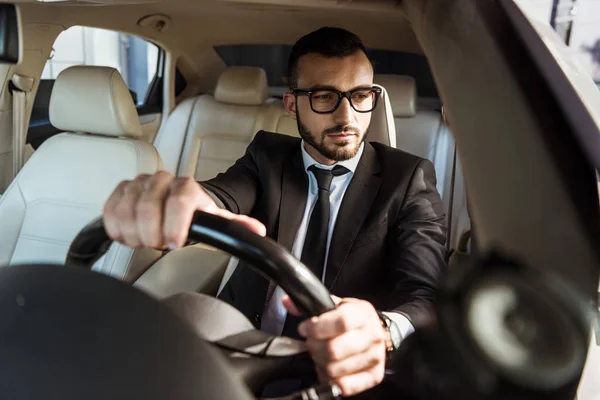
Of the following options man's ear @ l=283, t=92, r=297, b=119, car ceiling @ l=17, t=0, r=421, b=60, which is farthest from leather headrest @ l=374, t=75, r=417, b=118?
man's ear @ l=283, t=92, r=297, b=119

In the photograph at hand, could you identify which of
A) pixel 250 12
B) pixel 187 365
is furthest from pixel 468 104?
pixel 250 12

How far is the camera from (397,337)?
0.70 metres

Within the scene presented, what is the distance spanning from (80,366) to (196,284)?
106cm

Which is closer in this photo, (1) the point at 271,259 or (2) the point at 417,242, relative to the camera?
(1) the point at 271,259

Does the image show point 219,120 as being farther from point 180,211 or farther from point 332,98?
point 180,211

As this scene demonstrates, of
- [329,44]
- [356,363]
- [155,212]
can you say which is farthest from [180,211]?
[329,44]

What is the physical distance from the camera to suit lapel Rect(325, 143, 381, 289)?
3.80 feet

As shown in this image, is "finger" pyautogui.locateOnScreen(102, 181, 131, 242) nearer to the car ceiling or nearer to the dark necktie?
the dark necktie

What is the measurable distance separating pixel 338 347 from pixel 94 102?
4.99ft

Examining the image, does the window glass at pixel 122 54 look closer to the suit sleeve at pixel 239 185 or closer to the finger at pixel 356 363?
the suit sleeve at pixel 239 185

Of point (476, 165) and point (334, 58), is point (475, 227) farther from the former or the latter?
point (334, 58)

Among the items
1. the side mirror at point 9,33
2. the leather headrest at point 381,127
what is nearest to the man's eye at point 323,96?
the leather headrest at point 381,127

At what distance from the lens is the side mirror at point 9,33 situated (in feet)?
5.88

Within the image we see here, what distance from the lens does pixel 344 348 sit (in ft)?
1.91
